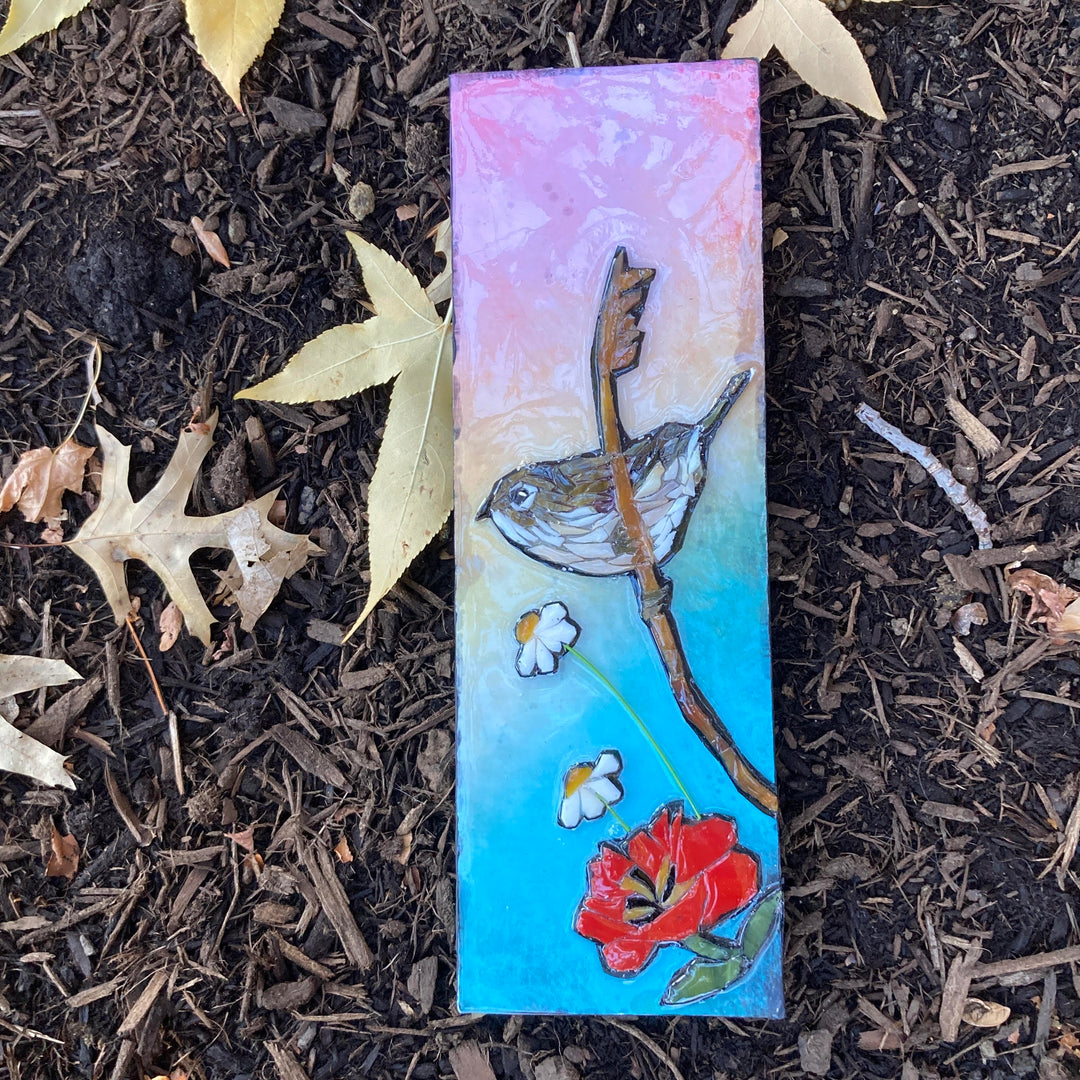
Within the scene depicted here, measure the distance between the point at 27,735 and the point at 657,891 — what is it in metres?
1.03

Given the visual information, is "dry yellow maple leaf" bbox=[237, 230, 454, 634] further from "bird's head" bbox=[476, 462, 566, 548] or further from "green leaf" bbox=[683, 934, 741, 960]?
"green leaf" bbox=[683, 934, 741, 960]

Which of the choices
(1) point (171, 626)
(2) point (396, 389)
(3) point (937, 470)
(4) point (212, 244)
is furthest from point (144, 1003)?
(3) point (937, 470)

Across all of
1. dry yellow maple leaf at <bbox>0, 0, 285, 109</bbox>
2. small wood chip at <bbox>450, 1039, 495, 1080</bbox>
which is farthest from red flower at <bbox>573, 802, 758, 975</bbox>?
dry yellow maple leaf at <bbox>0, 0, 285, 109</bbox>

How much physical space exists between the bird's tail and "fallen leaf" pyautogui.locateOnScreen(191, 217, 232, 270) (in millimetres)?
830

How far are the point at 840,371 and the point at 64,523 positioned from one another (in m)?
1.30

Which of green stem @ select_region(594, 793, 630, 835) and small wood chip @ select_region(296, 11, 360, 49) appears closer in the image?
green stem @ select_region(594, 793, 630, 835)

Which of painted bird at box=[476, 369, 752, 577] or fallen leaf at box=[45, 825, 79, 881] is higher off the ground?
painted bird at box=[476, 369, 752, 577]

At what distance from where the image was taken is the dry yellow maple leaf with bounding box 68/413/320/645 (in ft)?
4.21

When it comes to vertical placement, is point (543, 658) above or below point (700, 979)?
above

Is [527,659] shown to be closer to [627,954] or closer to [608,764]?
[608,764]

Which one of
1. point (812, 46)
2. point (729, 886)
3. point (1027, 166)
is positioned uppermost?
point (812, 46)

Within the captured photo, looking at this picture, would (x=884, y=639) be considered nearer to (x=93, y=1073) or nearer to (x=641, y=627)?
(x=641, y=627)

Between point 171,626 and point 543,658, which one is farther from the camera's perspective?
point 171,626

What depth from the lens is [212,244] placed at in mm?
1316
